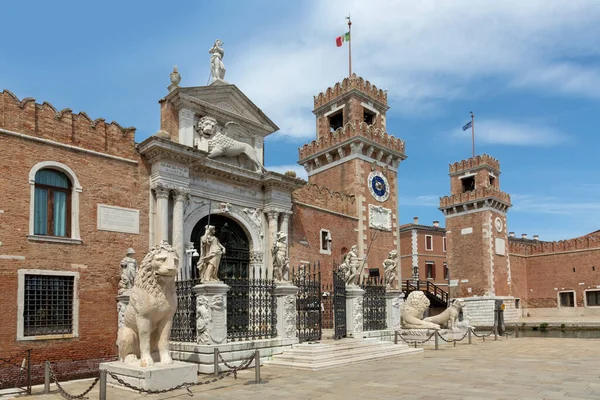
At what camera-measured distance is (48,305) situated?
1376cm

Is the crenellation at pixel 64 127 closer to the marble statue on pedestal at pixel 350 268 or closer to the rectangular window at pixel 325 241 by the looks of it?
the marble statue on pedestal at pixel 350 268

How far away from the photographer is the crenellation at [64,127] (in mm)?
13859

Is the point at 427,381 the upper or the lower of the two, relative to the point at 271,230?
lower

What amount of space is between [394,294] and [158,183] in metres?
8.90

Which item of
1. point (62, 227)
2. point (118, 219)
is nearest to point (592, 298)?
point (118, 219)

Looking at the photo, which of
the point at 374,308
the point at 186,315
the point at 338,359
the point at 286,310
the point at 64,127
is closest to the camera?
the point at 186,315

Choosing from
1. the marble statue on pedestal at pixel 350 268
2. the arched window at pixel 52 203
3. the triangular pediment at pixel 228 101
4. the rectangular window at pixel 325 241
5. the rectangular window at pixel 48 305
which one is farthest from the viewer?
the rectangular window at pixel 325 241

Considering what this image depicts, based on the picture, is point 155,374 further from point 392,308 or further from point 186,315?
point 392,308

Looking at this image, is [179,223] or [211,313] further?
[179,223]

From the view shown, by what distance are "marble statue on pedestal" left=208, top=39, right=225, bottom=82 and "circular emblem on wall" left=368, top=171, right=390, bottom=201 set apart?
944cm

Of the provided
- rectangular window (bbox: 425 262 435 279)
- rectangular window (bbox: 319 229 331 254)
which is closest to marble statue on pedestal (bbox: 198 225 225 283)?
rectangular window (bbox: 319 229 331 254)

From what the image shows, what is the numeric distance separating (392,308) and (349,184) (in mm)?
8272

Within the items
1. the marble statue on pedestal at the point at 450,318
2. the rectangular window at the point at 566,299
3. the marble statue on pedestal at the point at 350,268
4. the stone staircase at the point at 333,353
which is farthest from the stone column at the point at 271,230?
the rectangular window at the point at 566,299

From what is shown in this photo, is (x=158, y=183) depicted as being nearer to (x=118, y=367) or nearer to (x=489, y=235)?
(x=118, y=367)
